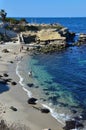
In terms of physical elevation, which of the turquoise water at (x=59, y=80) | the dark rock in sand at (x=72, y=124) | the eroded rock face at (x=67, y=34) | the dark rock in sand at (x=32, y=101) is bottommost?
the eroded rock face at (x=67, y=34)

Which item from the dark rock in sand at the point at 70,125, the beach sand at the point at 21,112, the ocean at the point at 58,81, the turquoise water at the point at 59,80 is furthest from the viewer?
the turquoise water at the point at 59,80

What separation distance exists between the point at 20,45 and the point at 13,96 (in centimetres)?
4869

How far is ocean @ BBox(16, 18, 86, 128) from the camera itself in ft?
129

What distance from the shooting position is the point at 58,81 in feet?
176

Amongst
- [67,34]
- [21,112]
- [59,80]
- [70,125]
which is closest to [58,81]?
[59,80]

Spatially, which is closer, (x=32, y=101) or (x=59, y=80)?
(x=32, y=101)

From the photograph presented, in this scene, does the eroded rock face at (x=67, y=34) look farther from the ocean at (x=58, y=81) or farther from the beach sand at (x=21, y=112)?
the beach sand at (x=21, y=112)

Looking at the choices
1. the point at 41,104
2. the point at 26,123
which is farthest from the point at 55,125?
the point at 41,104

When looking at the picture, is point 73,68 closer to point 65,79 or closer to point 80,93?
point 65,79

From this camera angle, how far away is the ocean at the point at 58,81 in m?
39.3

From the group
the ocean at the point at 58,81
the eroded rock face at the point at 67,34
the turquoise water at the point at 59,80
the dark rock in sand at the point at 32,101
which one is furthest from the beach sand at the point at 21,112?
the eroded rock face at the point at 67,34

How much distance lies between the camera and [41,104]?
1594 inches

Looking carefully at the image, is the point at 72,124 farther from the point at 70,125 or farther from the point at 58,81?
the point at 58,81

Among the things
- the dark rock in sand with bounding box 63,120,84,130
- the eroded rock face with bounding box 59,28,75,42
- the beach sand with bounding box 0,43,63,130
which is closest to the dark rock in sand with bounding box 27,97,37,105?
the beach sand with bounding box 0,43,63,130
